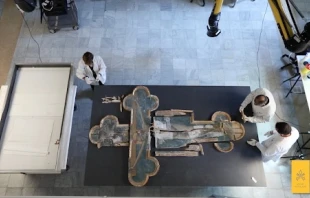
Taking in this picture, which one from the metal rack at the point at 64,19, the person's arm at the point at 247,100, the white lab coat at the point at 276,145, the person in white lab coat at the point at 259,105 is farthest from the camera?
the metal rack at the point at 64,19

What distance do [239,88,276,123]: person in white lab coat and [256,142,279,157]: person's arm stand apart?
383 millimetres

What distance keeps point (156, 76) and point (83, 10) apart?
7.74 feet

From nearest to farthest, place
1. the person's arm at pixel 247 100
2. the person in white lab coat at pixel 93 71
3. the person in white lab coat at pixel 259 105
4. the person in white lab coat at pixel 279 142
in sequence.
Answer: the person in white lab coat at pixel 279 142 → the person in white lab coat at pixel 259 105 → the person's arm at pixel 247 100 → the person in white lab coat at pixel 93 71

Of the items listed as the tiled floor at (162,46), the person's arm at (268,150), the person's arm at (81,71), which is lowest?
the person's arm at (268,150)

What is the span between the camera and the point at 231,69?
5336 mm

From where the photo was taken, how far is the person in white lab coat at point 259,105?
11.8 ft

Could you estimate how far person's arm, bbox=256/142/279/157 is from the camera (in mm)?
3471

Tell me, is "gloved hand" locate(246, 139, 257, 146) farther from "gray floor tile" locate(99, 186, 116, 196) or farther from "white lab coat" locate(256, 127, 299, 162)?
"gray floor tile" locate(99, 186, 116, 196)

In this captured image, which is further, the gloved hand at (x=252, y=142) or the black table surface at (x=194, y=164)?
the gloved hand at (x=252, y=142)

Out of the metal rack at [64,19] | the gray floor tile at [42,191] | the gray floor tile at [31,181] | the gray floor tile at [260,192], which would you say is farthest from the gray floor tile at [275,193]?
the metal rack at [64,19]

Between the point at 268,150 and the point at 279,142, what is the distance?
0.17 metres

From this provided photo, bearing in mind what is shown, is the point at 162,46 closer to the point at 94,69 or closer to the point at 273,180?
the point at 94,69

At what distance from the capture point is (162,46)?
5.59 metres

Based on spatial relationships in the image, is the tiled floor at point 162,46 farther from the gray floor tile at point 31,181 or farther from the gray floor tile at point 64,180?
the gray floor tile at point 31,181
